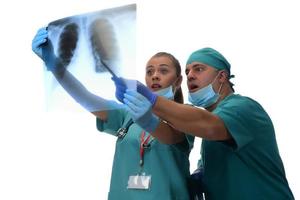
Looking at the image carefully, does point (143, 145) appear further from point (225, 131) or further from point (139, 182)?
point (225, 131)

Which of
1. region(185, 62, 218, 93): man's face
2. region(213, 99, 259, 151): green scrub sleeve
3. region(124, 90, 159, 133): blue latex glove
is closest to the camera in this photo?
region(124, 90, 159, 133): blue latex glove

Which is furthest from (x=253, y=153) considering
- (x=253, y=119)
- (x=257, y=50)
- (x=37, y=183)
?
(x=37, y=183)

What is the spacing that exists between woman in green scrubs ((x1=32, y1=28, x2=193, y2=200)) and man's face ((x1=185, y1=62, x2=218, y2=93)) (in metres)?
0.05

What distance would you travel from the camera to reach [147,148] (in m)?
1.54

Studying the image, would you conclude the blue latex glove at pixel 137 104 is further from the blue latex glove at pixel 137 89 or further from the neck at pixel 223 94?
the neck at pixel 223 94

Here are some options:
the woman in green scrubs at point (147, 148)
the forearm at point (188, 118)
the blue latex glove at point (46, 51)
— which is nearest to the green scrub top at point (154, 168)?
the woman in green scrubs at point (147, 148)

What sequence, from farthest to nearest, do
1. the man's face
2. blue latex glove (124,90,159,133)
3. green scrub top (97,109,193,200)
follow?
A: the man's face < green scrub top (97,109,193,200) < blue latex glove (124,90,159,133)

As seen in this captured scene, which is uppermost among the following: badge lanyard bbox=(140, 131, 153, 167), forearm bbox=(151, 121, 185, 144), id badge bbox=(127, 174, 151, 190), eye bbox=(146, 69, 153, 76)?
eye bbox=(146, 69, 153, 76)

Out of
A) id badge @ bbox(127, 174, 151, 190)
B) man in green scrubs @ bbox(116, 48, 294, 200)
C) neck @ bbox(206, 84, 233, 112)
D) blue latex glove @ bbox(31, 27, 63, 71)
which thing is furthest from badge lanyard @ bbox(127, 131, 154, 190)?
blue latex glove @ bbox(31, 27, 63, 71)

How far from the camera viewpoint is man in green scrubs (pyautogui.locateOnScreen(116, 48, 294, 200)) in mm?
1315

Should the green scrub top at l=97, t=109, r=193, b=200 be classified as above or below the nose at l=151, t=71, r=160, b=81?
below

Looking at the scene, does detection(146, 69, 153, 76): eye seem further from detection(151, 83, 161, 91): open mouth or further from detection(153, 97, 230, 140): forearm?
detection(153, 97, 230, 140): forearm

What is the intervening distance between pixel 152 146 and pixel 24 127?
3.31 feet

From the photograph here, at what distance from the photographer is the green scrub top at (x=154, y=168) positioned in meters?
1.48
